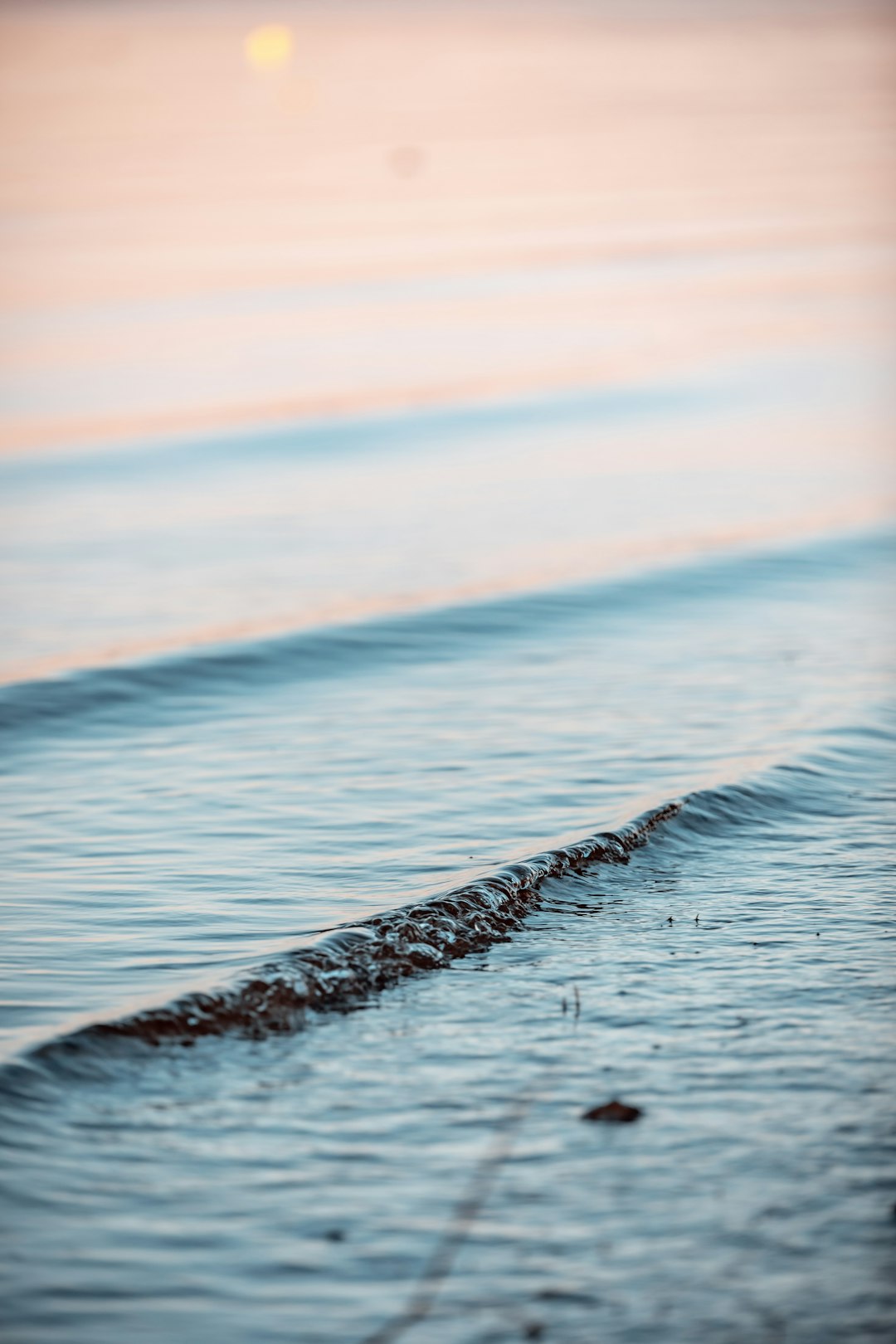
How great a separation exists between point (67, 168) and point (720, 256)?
47196mm

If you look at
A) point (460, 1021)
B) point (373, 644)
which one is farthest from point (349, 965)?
point (373, 644)

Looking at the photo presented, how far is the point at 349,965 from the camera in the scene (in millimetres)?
6414

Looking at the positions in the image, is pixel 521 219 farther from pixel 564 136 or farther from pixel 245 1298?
pixel 245 1298

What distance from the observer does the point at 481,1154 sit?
4777 millimetres

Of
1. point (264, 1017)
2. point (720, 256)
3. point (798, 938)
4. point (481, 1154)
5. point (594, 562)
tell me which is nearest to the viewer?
point (481, 1154)

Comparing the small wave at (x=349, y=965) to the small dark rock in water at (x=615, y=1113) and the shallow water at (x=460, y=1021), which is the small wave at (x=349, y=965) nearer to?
the shallow water at (x=460, y=1021)

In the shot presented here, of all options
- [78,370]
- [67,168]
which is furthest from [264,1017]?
[67,168]

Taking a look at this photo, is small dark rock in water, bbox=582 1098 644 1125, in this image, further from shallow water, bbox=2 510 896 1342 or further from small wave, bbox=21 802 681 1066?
small wave, bbox=21 802 681 1066

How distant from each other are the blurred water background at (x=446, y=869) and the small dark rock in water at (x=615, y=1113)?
0.06 meters

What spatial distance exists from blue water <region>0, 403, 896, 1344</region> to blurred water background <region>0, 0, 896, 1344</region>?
0.06ft

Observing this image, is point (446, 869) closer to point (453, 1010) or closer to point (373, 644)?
point (453, 1010)

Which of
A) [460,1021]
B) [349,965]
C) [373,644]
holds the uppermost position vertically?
[373,644]

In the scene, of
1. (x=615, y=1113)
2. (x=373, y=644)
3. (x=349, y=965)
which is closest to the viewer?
(x=615, y=1113)

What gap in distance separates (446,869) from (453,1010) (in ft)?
5.90
